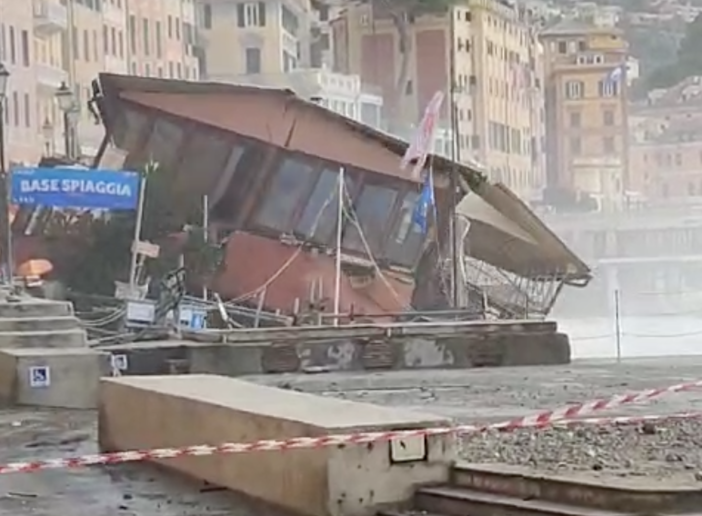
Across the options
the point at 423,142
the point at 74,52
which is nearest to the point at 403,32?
the point at 74,52

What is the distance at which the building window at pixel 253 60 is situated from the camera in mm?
81875

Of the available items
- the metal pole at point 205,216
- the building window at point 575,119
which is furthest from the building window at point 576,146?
the metal pole at point 205,216

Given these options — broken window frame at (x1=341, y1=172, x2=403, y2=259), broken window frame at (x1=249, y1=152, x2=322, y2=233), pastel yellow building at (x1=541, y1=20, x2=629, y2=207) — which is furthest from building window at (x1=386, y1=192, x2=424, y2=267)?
pastel yellow building at (x1=541, y1=20, x2=629, y2=207)

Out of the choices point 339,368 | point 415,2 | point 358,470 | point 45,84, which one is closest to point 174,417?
point 358,470

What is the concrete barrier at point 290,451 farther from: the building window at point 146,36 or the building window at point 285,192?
the building window at point 146,36

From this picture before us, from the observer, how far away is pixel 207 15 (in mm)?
84250

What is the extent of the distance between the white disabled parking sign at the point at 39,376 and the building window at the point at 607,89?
83187 millimetres

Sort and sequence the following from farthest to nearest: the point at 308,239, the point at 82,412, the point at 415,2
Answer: the point at 415,2
the point at 308,239
the point at 82,412

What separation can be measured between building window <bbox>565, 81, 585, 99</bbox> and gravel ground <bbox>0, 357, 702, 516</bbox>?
83.2 meters

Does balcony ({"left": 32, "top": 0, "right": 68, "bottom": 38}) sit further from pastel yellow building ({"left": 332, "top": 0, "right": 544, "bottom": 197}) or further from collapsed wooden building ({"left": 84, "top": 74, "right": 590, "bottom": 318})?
collapsed wooden building ({"left": 84, "top": 74, "right": 590, "bottom": 318})

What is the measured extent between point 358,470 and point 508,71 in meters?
85.6

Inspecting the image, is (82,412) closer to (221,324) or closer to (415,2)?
(221,324)

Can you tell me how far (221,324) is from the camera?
2852 cm

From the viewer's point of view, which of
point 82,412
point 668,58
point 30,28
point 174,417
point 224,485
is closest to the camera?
point 224,485
